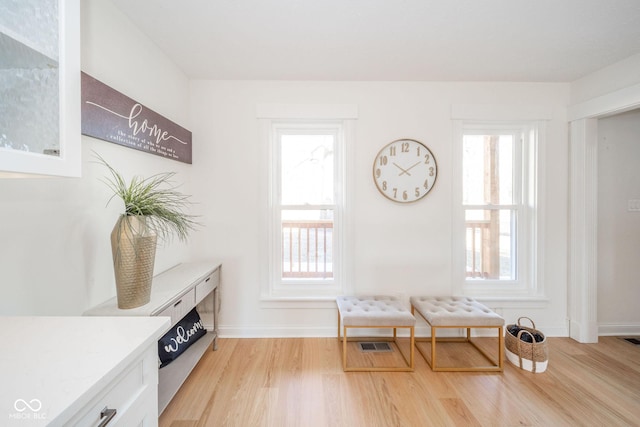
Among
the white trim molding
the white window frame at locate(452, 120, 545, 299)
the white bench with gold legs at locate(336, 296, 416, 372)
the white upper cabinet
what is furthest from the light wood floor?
the white upper cabinet

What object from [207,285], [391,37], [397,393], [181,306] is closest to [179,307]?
[181,306]

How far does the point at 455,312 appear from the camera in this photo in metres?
2.06

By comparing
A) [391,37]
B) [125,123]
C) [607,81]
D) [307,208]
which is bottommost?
[307,208]

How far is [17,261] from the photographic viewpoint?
1062mm

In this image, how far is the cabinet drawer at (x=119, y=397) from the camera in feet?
2.09

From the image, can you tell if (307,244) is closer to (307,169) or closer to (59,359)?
(307,169)

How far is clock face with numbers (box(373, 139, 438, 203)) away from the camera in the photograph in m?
2.50

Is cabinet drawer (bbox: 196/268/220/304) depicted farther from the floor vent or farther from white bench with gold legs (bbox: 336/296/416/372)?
the floor vent

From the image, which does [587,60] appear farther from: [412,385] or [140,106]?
[140,106]

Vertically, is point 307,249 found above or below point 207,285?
above

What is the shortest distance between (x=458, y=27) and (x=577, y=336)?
9.60 ft

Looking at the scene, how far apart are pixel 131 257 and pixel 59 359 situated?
25.3 inches

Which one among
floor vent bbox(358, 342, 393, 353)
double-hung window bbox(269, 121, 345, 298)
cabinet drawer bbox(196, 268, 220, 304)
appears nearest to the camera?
cabinet drawer bbox(196, 268, 220, 304)

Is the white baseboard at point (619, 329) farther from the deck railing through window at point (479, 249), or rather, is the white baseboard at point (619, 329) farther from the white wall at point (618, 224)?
the deck railing through window at point (479, 249)
